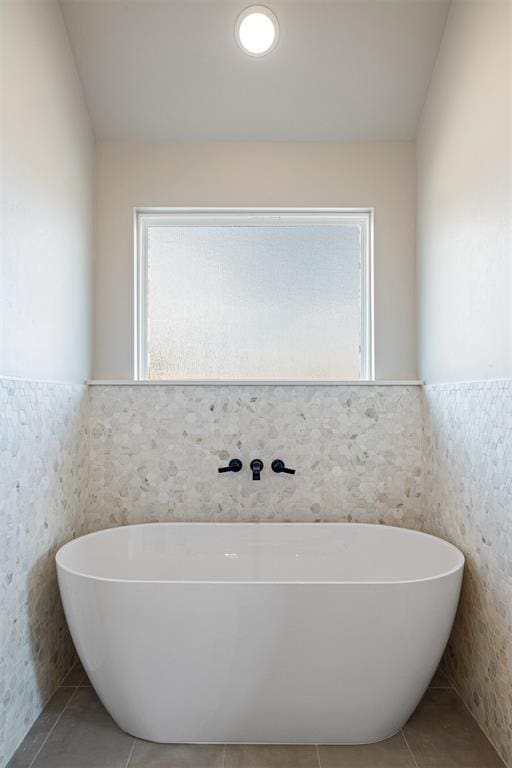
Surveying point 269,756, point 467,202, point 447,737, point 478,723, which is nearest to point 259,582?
point 269,756

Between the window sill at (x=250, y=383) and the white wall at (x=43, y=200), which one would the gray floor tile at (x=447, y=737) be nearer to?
the window sill at (x=250, y=383)

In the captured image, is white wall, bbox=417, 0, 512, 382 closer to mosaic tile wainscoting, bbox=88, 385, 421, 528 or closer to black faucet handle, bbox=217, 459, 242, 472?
mosaic tile wainscoting, bbox=88, 385, 421, 528

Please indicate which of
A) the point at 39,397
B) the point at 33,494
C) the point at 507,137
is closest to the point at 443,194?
the point at 507,137

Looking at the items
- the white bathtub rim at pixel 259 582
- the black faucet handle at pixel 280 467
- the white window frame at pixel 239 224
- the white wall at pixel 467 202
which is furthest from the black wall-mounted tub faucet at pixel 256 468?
the white wall at pixel 467 202

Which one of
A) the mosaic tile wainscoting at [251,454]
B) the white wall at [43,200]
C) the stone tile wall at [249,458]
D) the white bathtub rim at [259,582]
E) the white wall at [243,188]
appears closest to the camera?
the white bathtub rim at [259,582]

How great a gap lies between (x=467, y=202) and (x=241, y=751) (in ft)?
6.88

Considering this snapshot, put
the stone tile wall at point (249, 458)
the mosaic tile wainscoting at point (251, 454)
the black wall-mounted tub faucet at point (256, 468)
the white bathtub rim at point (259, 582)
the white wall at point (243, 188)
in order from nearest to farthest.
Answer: the white bathtub rim at point (259, 582), the stone tile wall at point (249, 458), the black wall-mounted tub faucet at point (256, 468), the mosaic tile wainscoting at point (251, 454), the white wall at point (243, 188)

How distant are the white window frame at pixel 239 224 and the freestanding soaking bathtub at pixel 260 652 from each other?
4.09 ft

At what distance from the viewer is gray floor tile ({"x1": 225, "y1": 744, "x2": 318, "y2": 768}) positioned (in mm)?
1776

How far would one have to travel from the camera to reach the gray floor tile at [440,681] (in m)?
2.26

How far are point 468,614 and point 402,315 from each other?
1389 mm

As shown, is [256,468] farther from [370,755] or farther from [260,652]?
[370,755]

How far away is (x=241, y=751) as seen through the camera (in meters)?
1.84

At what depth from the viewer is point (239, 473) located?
2.67 metres
